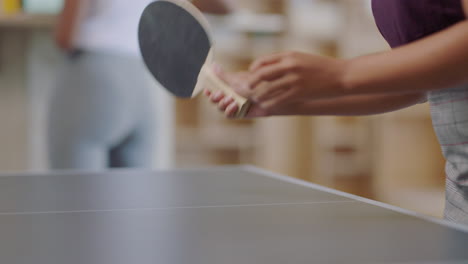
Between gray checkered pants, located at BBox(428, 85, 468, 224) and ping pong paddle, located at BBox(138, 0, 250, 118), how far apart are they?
0.29m

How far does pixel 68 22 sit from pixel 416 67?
107 cm

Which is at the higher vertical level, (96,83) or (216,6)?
(216,6)

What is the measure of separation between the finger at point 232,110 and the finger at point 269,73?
77 mm

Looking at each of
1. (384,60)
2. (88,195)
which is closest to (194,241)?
(384,60)

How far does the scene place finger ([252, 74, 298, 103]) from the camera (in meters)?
0.65

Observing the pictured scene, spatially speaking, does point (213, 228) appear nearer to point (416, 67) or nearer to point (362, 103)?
point (416, 67)

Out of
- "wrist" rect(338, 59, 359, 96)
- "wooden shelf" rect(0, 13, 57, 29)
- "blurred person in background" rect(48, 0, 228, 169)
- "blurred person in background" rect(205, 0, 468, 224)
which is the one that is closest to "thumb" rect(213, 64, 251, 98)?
"blurred person in background" rect(205, 0, 468, 224)

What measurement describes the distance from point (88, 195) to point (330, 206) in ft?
1.25

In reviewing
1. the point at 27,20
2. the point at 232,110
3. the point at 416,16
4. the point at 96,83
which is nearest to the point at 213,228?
the point at 232,110

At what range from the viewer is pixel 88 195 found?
38.9 inches

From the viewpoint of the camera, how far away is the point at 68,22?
1.52 meters

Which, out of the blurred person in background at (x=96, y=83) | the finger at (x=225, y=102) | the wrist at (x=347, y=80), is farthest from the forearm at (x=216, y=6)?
the wrist at (x=347, y=80)

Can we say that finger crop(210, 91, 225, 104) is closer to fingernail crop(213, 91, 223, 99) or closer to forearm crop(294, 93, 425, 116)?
fingernail crop(213, 91, 223, 99)

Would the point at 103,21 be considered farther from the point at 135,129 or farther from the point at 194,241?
the point at 194,241
